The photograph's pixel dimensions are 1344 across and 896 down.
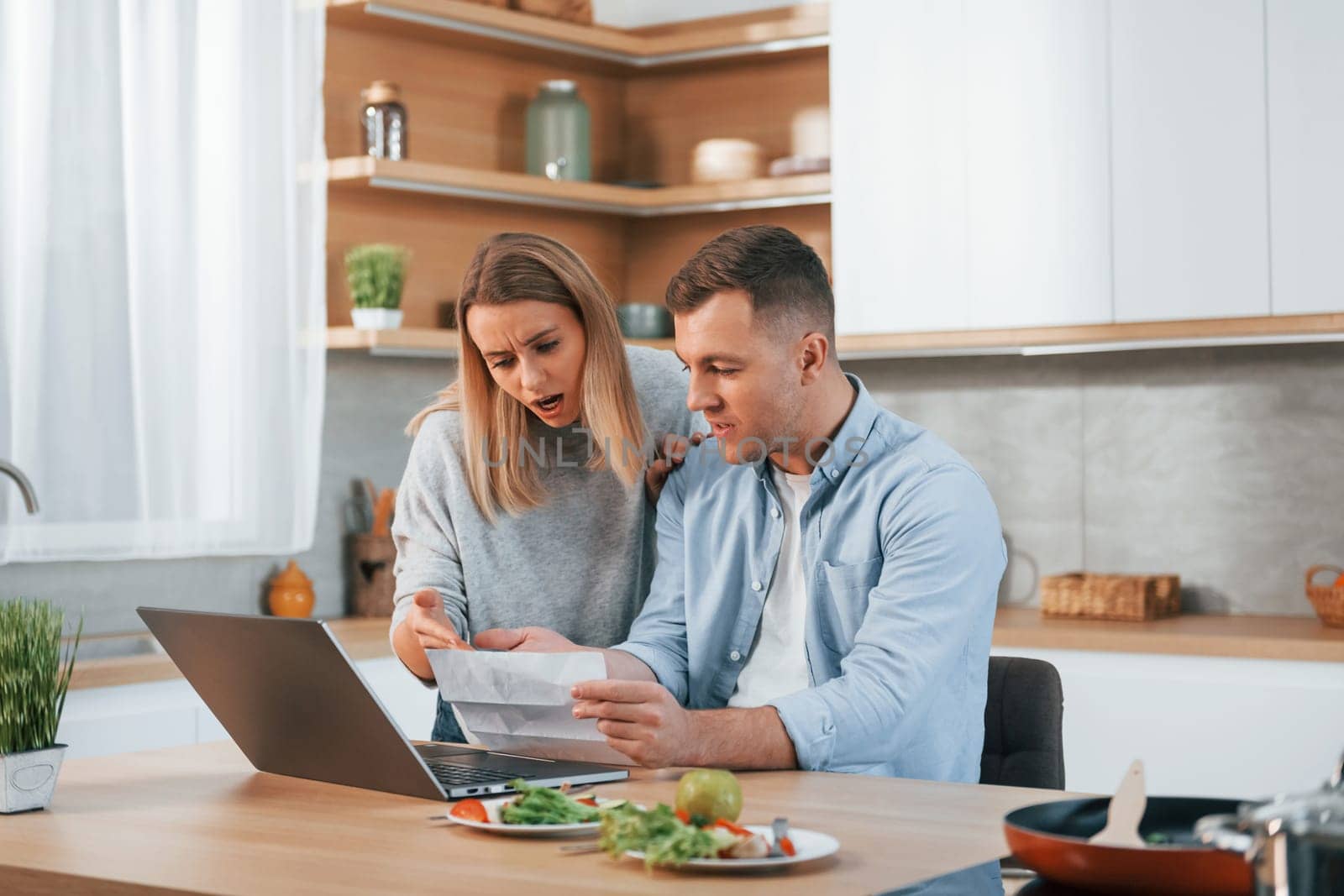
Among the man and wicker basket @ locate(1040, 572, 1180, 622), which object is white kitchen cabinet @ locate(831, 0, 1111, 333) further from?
the man

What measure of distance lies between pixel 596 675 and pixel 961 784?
16.5 inches

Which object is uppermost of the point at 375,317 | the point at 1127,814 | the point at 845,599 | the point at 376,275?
the point at 376,275

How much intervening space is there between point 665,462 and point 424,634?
1.53 ft

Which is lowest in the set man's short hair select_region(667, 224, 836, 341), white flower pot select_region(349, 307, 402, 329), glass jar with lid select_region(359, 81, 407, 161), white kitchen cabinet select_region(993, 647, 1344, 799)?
white kitchen cabinet select_region(993, 647, 1344, 799)

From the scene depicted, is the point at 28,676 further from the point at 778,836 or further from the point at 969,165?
the point at 969,165

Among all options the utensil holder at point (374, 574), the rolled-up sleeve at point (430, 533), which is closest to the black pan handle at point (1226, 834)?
the rolled-up sleeve at point (430, 533)

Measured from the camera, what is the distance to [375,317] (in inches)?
156

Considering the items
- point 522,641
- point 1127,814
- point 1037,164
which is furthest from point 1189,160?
point 1127,814

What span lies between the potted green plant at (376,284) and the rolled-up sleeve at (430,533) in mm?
1455

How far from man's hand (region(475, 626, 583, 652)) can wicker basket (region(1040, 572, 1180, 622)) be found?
205 centimetres

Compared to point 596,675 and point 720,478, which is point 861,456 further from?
point 596,675

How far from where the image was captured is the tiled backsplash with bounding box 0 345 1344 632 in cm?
399

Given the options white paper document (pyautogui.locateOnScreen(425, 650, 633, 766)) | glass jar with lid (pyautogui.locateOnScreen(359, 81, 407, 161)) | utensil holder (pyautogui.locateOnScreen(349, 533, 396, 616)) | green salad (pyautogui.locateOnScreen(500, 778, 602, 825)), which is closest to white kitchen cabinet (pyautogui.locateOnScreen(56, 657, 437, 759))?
utensil holder (pyautogui.locateOnScreen(349, 533, 396, 616))

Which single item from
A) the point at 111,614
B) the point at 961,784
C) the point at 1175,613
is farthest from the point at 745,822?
the point at 1175,613
